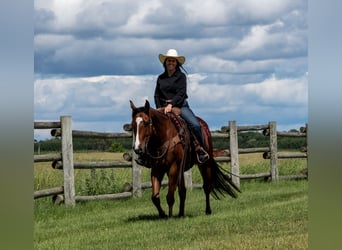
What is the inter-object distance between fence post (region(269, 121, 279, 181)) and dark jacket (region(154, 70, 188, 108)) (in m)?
8.48

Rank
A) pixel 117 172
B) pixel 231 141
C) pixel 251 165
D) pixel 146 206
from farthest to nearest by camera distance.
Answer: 1. pixel 251 165
2. pixel 231 141
3. pixel 117 172
4. pixel 146 206

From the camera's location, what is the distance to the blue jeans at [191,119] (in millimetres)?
8414

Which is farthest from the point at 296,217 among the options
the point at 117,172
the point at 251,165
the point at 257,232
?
the point at 251,165

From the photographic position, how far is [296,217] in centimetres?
805

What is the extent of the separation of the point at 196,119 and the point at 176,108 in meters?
0.49

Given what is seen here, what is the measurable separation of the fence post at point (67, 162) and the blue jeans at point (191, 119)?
3.17 m

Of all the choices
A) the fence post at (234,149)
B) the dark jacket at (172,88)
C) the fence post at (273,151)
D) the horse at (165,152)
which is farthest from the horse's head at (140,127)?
the fence post at (273,151)

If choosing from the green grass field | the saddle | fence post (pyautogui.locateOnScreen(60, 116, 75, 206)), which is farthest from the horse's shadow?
fence post (pyautogui.locateOnScreen(60, 116, 75, 206))

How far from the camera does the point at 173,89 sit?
313 inches

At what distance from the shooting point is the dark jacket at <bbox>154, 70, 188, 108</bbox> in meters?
7.92

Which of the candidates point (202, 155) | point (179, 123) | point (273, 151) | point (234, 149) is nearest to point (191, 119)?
point (179, 123)

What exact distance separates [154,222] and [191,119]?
158cm

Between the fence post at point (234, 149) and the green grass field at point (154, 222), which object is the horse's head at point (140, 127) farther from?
the fence post at point (234, 149)
